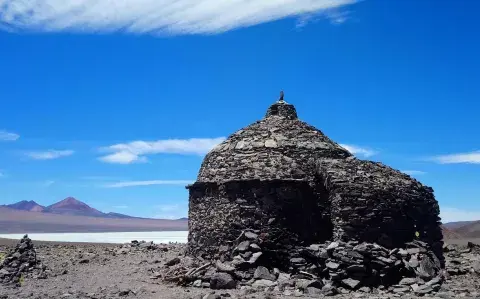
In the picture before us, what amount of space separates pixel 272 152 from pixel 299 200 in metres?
2.37

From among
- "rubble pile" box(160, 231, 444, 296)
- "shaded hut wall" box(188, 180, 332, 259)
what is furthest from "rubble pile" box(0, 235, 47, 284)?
"shaded hut wall" box(188, 180, 332, 259)

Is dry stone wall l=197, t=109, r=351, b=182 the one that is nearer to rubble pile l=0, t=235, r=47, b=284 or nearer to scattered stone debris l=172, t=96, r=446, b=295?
scattered stone debris l=172, t=96, r=446, b=295

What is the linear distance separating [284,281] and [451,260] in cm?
815

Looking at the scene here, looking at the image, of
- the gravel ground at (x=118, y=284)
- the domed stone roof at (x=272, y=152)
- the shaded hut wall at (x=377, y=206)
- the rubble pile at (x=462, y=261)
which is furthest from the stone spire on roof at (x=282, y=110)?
the rubble pile at (x=462, y=261)

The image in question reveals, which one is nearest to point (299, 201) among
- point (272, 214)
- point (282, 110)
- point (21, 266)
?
point (272, 214)

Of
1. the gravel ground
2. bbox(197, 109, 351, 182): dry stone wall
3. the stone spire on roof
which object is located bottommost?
the gravel ground

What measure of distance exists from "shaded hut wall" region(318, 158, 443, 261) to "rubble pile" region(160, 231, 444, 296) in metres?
0.67

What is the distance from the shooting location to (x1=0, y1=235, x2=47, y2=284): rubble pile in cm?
2030

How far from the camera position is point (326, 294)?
1441cm

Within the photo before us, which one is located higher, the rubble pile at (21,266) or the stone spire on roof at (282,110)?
the stone spire on roof at (282,110)

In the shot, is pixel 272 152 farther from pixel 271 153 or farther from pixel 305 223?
pixel 305 223

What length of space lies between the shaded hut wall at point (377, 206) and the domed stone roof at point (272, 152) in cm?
127

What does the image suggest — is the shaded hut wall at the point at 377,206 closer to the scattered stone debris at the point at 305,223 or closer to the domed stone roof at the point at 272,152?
the scattered stone debris at the point at 305,223

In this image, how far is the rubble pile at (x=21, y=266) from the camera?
20297 millimetres
